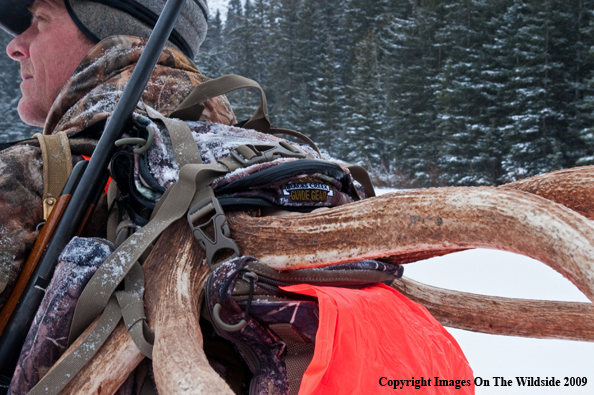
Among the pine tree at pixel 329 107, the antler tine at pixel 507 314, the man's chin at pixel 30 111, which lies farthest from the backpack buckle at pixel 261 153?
the pine tree at pixel 329 107

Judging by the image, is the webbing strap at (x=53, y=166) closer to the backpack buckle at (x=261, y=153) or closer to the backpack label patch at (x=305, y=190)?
the backpack buckle at (x=261, y=153)

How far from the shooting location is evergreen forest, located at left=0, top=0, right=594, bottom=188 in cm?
2136

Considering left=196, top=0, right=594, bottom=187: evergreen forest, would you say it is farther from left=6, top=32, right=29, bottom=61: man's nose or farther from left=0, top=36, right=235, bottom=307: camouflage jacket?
left=6, top=32, right=29, bottom=61: man's nose

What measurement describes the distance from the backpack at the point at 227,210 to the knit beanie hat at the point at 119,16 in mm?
829

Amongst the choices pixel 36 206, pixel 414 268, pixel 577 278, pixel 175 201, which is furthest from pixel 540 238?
pixel 414 268

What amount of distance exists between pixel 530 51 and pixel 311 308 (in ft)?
81.9

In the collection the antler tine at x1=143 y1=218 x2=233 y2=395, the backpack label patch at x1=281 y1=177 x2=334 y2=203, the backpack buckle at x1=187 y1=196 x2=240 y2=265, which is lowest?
Answer: the antler tine at x1=143 y1=218 x2=233 y2=395

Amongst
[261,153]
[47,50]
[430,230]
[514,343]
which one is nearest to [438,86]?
[514,343]

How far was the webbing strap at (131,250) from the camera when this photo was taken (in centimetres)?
118

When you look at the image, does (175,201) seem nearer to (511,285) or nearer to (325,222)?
(325,222)

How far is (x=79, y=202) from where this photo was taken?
1.48 m

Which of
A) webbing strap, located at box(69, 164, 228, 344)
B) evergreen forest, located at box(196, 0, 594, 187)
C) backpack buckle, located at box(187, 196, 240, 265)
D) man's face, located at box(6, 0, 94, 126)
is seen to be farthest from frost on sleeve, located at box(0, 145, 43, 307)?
evergreen forest, located at box(196, 0, 594, 187)

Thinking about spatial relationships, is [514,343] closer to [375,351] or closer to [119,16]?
[375,351]

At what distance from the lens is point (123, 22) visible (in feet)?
6.96
